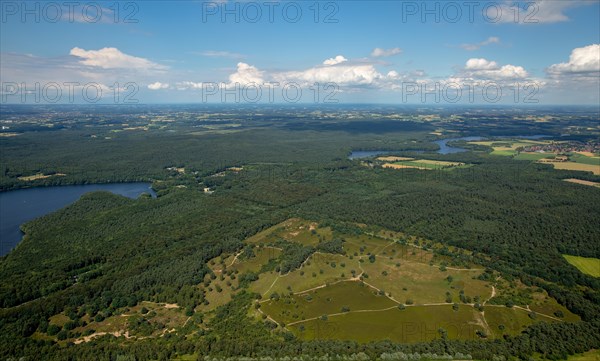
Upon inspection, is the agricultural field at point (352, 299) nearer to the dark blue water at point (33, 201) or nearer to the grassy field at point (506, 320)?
the grassy field at point (506, 320)

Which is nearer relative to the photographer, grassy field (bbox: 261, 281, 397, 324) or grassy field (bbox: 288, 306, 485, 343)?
grassy field (bbox: 288, 306, 485, 343)

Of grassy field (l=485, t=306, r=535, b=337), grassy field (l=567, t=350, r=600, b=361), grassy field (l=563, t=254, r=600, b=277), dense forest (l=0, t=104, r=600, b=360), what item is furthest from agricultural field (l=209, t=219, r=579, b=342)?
grassy field (l=563, t=254, r=600, b=277)

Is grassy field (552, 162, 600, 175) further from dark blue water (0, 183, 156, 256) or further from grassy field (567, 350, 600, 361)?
dark blue water (0, 183, 156, 256)

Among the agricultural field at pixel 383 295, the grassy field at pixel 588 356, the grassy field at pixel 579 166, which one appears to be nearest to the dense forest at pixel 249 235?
the grassy field at pixel 588 356

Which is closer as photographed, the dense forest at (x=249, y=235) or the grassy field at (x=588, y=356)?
the grassy field at (x=588, y=356)

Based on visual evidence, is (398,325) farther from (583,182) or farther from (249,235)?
(583,182)

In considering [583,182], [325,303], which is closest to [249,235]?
[325,303]
